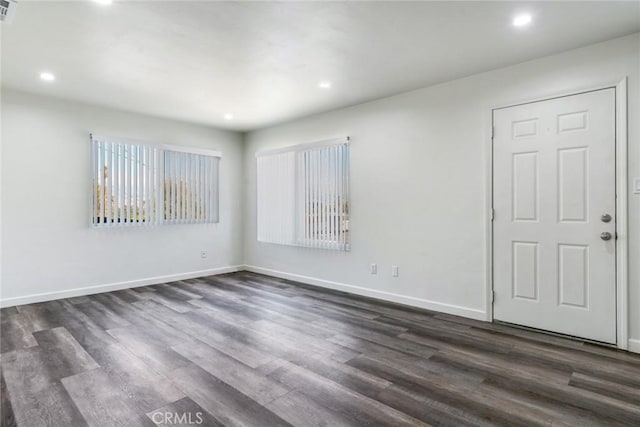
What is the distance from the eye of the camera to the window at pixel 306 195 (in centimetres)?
484

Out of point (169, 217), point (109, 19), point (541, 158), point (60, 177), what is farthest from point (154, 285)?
point (541, 158)

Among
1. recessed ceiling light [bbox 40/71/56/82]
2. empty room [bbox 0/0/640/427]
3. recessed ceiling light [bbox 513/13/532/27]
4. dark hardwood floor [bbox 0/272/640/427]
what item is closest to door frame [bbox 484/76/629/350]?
empty room [bbox 0/0/640/427]

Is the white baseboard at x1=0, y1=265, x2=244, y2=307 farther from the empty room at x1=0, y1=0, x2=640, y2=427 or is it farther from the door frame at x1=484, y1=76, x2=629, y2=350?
the door frame at x1=484, y1=76, x2=629, y2=350

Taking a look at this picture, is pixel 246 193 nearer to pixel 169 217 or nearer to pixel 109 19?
pixel 169 217

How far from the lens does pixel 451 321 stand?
11.6 ft

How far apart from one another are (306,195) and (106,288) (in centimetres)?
314

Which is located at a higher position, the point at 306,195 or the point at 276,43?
the point at 276,43

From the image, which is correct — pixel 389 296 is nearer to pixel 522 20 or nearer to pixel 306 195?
pixel 306 195

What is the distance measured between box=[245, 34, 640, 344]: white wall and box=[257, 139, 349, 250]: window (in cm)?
19

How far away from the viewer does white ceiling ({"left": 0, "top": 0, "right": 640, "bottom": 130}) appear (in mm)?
2414

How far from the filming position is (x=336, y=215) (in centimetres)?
487

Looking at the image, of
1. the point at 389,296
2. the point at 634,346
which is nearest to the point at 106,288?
the point at 389,296

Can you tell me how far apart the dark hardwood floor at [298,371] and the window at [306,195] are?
1443 mm

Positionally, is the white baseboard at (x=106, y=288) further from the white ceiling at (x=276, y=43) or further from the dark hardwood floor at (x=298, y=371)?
the white ceiling at (x=276, y=43)
